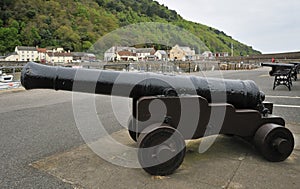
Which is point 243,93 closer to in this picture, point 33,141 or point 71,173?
point 71,173

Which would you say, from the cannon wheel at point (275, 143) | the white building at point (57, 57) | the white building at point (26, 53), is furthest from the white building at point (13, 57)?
the cannon wheel at point (275, 143)

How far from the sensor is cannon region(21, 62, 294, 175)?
2.50 metres

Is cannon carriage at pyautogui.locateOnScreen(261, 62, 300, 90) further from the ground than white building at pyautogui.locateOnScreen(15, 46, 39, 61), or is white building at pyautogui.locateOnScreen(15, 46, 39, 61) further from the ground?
white building at pyautogui.locateOnScreen(15, 46, 39, 61)

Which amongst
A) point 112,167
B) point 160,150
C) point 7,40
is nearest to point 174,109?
point 160,150

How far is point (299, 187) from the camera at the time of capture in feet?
7.35

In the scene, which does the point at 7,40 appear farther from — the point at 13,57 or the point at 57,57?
the point at 57,57

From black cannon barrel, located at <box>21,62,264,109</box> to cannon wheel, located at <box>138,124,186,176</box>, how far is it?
0.47 metres

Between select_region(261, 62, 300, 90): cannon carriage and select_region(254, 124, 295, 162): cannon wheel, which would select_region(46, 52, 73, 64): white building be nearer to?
select_region(261, 62, 300, 90): cannon carriage

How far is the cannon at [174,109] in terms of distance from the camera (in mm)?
2498

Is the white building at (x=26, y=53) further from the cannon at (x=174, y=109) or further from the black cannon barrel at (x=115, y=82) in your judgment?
the cannon at (x=174, y=109)

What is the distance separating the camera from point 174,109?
8.76ft

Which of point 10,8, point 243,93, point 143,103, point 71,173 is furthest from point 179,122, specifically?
point 10,8

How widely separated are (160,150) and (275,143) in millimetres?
1319

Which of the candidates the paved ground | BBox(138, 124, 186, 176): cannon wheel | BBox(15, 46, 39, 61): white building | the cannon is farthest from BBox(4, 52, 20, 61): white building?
BBox(138, 124, 186, 176): cannon wheel
